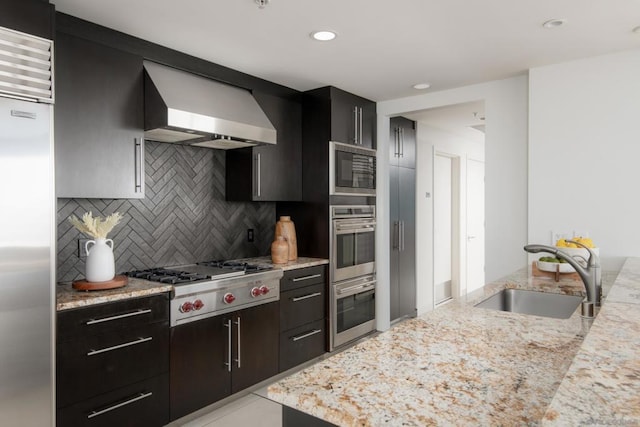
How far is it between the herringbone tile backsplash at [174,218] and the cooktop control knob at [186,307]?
660 millimetres

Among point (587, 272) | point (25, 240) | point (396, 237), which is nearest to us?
point (587, 272)

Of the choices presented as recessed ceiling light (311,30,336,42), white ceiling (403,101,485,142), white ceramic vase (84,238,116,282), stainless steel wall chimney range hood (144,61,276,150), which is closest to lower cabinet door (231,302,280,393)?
white ceramic vase (84,238,116,282)

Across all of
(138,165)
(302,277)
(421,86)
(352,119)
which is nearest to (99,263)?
(138,165)

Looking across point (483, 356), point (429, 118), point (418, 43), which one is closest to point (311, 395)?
point (483, 356)

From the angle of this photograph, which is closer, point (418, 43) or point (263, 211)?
point (418, 43)

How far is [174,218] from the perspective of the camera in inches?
127

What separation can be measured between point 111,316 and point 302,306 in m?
1.57

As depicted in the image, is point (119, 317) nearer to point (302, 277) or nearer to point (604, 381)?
point (302, 277)

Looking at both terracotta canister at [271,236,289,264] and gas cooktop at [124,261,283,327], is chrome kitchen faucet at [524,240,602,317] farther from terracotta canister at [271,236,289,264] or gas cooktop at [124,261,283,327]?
terracotta canister at [271,236,289,264]

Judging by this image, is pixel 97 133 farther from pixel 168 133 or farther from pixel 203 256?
pixel 203 256

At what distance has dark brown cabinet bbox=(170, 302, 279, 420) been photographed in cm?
257

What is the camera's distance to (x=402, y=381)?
3.63 feet

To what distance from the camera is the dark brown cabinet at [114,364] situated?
2.08m

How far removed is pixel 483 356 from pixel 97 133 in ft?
7.68
